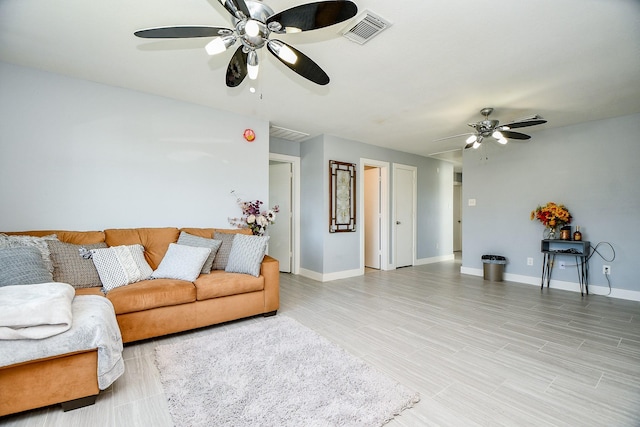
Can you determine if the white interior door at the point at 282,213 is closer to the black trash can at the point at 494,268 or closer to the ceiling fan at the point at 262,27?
the ceiling fan at the point at 262,27

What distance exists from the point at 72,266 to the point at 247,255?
1488 mm

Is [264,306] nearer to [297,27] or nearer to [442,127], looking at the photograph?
[297,27]

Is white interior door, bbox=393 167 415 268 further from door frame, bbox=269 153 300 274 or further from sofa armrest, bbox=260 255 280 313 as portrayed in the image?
sofa armrest, bbox=260 255 280 313

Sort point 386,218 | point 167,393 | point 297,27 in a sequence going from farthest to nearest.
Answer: point 386,218 → point 167,393 → point 297,27

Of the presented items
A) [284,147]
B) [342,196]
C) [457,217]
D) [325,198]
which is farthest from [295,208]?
[457,217]

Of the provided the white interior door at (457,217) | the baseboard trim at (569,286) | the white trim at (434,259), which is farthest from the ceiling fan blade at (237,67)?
the white interior door at (457,217)

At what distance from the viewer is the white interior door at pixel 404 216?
6.00 meters

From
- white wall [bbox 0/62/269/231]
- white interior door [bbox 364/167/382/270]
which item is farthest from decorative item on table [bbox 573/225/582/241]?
white wall [bbox 0/62/269/231]

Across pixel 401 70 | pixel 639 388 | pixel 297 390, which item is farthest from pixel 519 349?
pixel 401 70

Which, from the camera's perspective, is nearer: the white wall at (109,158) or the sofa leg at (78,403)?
the sofa leg at (78,403)

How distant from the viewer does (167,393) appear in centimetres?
173

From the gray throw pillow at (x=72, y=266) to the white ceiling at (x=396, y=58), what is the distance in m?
1.73

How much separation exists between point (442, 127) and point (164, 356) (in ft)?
15.1

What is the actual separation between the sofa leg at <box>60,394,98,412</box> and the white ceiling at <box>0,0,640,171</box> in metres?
2.52
